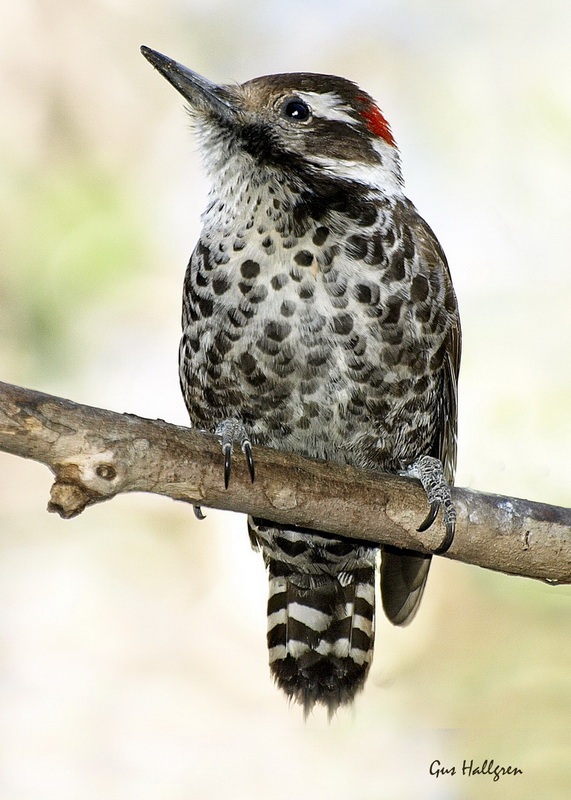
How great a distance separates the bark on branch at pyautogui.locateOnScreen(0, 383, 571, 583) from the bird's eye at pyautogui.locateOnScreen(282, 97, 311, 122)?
1302 mm

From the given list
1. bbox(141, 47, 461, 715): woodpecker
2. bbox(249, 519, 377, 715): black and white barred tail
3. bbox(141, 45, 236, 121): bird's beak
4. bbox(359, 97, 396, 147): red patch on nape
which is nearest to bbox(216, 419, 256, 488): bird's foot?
bbox(141, 47, 461, 715): woodpecker

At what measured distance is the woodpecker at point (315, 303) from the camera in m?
3.60

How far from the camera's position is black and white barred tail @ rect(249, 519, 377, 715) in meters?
4.11

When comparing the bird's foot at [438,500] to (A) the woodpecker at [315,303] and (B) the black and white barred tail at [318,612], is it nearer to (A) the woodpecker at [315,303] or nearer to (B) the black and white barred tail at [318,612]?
(A) the woodpecker at [315,303]

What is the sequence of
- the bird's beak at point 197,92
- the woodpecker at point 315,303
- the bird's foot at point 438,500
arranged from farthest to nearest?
1. the bird's beak at point 197,92
2. the woodpecker at point 315,303
3. the bird's foot at point 438,500

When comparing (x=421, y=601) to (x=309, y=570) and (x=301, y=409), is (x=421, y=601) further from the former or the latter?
(x=301, y=409)

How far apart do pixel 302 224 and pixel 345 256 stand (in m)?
0.19

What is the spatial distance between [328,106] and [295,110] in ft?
0.51

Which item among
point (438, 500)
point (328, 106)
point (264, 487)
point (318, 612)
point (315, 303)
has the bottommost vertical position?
point (264, 487)

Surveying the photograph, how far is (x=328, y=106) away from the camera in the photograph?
3.84 metres

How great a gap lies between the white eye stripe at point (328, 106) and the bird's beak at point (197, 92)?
0.28m

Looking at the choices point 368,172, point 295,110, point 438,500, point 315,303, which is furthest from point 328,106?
point 438,500

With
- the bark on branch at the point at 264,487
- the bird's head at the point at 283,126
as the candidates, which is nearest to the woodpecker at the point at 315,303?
the bird's head at the point at 283,126

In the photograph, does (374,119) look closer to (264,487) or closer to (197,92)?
(197,92)
